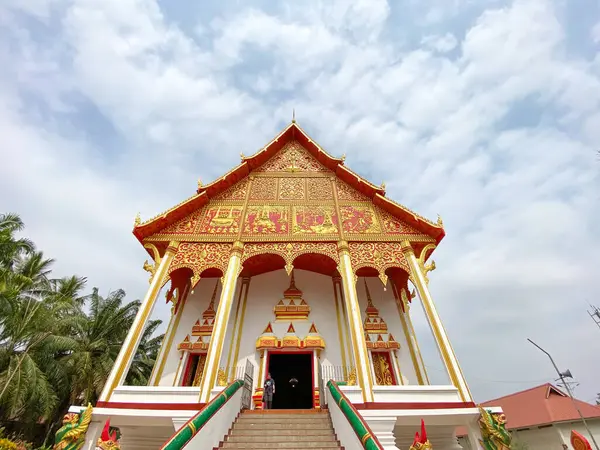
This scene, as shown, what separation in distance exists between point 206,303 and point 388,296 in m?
6.34

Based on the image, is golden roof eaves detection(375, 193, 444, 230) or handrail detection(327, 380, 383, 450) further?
golden roof eaves detection(375, 193, 444, 230)

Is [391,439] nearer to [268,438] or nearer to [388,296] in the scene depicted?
[268,438]

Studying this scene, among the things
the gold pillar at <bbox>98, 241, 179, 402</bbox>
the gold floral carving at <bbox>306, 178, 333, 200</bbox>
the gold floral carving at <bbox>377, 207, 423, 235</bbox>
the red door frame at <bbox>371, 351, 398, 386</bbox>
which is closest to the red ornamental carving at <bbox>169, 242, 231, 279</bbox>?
the gold pillar at <bbox>98, 241, 179, 402</bbox>

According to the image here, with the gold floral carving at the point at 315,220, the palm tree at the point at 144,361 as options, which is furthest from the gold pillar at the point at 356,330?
the palm tree at the point at 144,361

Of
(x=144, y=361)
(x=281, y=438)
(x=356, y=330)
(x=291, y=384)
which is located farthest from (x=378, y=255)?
(x=144, y=361)

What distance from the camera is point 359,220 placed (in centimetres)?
977

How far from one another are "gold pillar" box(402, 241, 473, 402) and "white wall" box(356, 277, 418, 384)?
230 centimetres

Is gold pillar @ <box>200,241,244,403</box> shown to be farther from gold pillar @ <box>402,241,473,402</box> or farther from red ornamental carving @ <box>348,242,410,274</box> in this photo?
gold pillar @ <box>402,241,473,402</box>

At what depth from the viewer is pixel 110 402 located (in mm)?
6293

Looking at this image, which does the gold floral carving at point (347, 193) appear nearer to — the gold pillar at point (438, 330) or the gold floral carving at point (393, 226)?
the gold floral carving at point (393, 226)

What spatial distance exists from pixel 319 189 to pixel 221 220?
3623mm

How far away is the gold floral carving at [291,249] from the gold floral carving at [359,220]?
0.90m

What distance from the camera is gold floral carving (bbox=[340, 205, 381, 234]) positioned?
31.0 ft

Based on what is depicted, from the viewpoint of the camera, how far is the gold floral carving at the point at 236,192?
1051cm
